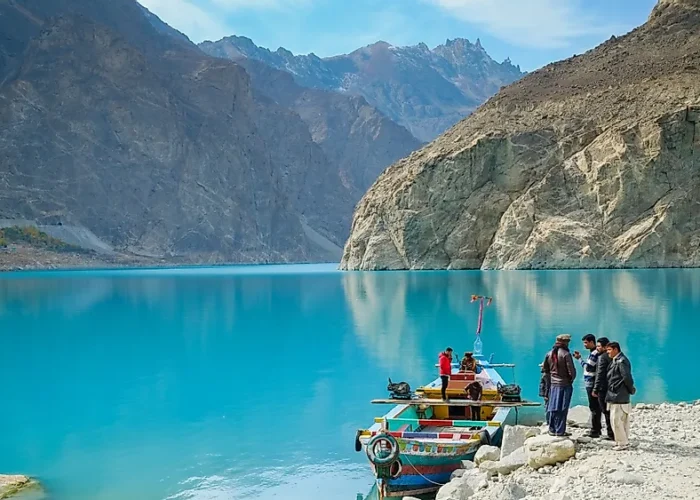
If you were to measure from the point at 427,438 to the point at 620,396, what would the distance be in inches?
142

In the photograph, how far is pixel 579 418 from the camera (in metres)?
14.7

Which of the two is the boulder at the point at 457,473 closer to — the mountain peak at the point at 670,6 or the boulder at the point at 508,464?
the boulder at the point at 508,464

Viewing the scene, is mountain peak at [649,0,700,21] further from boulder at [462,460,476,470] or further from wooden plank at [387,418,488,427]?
boulder at [462,460,476,470]

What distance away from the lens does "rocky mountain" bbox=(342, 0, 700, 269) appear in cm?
9250

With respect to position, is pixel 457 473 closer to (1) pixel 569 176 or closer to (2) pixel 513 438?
(2) pixel 513 438

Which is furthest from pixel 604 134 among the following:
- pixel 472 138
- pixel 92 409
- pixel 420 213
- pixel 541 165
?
pixel 92 409

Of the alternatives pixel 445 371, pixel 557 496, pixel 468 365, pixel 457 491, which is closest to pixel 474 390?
pixel 445 371

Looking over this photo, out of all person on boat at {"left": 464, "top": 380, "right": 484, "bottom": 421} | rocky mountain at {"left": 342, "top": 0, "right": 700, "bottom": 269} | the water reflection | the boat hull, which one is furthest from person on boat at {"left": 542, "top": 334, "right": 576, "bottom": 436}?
rocky mountain at {"left": 342, "top": 0, "right": 700, "bottom": 269}

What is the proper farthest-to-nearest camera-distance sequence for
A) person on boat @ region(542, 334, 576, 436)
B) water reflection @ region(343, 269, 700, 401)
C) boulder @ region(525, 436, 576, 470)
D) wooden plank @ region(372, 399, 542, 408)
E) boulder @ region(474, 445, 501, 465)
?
water reflection @ region(343, 269, 700, 401), wooden plank @ region(372, 399, 542, 408), boulder @ region(474, 445, 501, 465), person on boat @ region(542, 334, 576, 436), boulder @ region(525, 436, 576, 470)

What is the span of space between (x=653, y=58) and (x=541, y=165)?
90.1ft

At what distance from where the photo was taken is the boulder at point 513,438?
42.8ft

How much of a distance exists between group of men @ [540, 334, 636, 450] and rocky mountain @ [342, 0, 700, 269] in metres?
82.7

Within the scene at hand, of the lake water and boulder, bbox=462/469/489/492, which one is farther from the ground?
boulder, bbox=462/469/489/492

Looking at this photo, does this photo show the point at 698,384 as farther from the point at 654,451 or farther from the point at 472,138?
the point at 472,138
